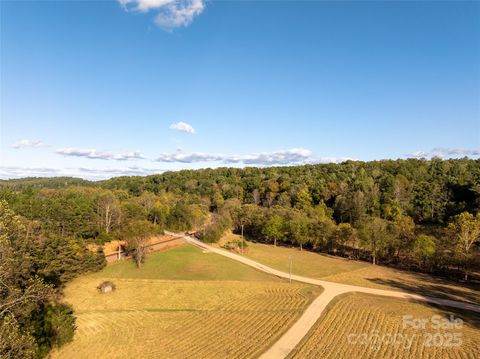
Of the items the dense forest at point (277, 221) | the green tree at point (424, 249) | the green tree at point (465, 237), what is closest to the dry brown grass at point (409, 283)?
the green tree at point (424, 249)

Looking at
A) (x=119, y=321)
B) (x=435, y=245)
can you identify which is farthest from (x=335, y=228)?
(x=119, y=321)

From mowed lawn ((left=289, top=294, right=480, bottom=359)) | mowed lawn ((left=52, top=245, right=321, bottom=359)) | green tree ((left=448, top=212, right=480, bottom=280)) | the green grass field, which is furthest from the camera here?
the green grass field

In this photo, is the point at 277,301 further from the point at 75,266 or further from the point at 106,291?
the point at 75,266

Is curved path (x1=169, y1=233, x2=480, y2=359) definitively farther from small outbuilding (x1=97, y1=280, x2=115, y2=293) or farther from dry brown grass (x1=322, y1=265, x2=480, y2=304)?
small outbuilding (x1=97, y1=280, x2=115, y2=293)

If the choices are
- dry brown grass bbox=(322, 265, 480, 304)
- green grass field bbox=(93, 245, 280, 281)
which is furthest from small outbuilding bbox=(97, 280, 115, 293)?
dry brown grass bbox=(322, 265, 480, 304)

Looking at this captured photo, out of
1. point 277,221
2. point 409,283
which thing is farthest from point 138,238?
point 409,283

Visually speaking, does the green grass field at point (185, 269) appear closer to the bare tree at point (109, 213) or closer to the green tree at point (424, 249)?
the bare tree at point (109, 213)

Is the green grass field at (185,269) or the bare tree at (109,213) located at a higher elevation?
the bare tree at (109,213)
